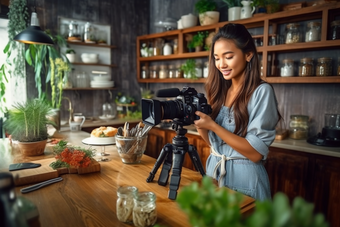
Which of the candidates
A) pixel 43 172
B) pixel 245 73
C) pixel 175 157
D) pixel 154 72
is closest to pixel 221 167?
pixel 175 157

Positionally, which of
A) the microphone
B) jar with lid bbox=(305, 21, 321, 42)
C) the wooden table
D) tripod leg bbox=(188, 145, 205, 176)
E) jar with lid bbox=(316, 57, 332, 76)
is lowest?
the wooden table

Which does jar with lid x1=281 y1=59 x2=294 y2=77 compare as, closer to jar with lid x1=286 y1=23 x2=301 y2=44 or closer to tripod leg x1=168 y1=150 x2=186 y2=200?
jar with lid x1=286 y1=23 x2=301 y2=44

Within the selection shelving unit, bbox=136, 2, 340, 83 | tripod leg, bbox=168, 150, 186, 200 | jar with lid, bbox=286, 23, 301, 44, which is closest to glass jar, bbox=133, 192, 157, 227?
tripod leg, bbox=168, 150, 186, 200

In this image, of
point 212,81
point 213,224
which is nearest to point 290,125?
point 212,81

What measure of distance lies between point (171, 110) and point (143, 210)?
15.9 inches

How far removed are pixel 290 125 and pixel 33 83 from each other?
3.06 meters

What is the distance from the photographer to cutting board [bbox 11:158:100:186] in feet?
3.65

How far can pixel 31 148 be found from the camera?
1499 millimetres

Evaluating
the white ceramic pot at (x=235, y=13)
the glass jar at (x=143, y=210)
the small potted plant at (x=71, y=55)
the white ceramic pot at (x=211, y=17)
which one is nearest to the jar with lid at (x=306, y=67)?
the white ceramic pot at (x=235, y=13)

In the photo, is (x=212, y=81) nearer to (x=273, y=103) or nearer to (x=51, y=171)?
(x=273, y=103)

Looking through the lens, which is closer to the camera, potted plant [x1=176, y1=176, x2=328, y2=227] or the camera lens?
potted plant [x1=176, y1=176, x2=328, y2=227]

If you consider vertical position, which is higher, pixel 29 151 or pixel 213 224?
pixel 213 224

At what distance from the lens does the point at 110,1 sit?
12.9 ft

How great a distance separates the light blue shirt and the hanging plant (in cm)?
277
